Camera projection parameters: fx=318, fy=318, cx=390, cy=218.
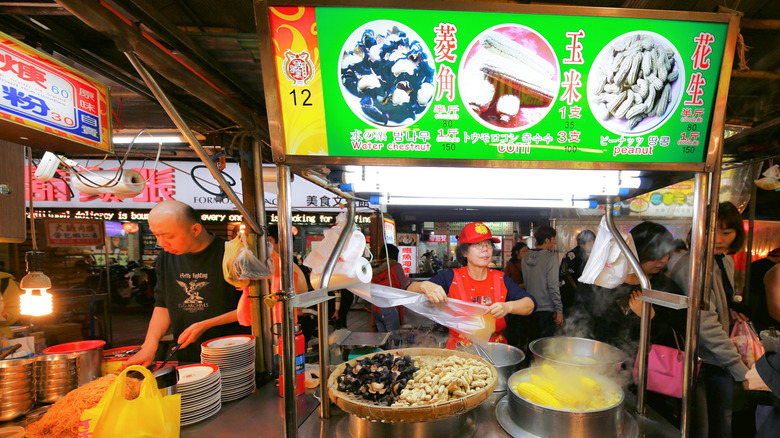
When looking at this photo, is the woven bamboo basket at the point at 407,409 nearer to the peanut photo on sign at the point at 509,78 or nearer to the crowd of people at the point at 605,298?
the crowd of people at the point at 605,298

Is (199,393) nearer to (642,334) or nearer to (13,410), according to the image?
(13,410)

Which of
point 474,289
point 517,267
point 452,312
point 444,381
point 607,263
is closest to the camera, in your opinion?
point 444,381

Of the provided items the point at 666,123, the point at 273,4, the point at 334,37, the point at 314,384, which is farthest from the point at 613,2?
the point at 314,384

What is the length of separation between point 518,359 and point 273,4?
2560mm

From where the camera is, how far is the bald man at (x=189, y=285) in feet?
11.0

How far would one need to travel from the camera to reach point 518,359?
7.31 feet

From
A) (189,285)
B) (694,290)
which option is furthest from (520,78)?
(189,285)

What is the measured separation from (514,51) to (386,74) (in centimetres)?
65

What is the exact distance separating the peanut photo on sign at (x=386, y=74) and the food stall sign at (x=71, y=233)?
9.40 meters

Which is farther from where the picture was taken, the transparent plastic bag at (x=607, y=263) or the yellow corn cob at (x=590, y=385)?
the transparent plastic bag at (x=607, y=263)

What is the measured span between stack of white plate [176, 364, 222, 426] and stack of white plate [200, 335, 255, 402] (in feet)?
0.42

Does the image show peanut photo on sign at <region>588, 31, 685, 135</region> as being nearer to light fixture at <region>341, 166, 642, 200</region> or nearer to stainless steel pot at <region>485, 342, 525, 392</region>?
light fixture at <region>341, 166, 642, 200</region>

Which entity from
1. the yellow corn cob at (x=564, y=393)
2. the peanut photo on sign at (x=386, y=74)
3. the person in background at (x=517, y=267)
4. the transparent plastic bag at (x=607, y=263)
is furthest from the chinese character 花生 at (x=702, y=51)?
the person in background at (x=517, y=267)

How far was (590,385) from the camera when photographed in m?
1.87
